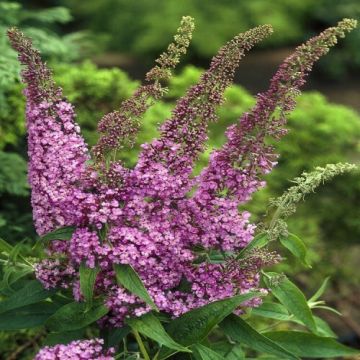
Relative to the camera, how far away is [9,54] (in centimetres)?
374

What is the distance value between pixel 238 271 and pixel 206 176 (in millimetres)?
287

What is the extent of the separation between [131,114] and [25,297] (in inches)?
25.7

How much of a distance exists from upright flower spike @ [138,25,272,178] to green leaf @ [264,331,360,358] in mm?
713

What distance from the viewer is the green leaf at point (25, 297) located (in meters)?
2.36

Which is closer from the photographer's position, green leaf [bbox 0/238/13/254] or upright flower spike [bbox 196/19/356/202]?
upright flower spike [bbox 196/19/356/202]

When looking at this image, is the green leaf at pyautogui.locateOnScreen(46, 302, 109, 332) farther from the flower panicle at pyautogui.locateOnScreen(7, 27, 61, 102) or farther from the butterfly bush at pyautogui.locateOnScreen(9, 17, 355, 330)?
the flower panicle at pyautogui.locateOnScreen(7, 27, 61, 102)

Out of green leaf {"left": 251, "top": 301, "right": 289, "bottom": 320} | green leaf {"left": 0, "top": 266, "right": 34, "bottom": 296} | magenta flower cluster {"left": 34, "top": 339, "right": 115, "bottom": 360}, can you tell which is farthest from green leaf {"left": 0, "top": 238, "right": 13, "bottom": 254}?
green leaf {"left": 251, "top": 301, "right": 289, "bottom": 320}

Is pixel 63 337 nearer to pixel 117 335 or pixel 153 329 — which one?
pixel 117 335

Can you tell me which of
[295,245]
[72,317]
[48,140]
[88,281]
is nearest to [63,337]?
[72,317]

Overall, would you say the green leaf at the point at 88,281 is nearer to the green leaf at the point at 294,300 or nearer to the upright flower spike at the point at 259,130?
the upright flower spike at the point at 259,130

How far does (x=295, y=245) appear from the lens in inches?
89.1

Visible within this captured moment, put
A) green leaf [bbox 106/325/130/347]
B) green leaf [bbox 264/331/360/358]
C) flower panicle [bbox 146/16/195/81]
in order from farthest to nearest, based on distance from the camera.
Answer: green leaf [bbox 264/331/360/358] → green leaf [bbox 106/325/130/347] → flower panicle [bbox 146/16/195/81]

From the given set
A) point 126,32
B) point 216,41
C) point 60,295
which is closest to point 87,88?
point 60,295

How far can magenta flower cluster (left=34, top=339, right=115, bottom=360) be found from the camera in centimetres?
214
